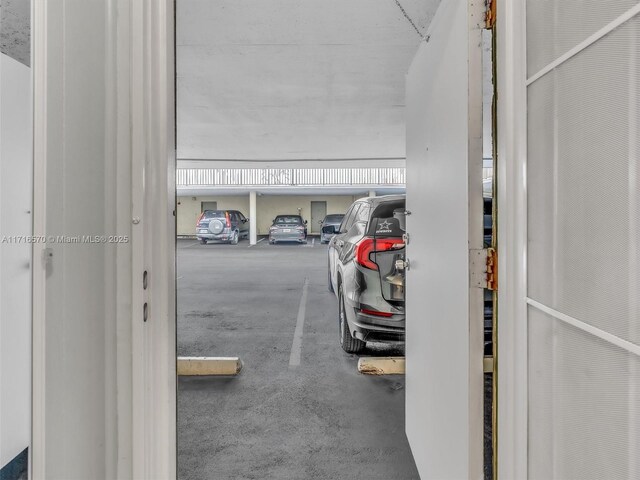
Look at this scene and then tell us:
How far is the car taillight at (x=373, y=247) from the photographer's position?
3.03m

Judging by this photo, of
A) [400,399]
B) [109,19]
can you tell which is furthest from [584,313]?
[400,399]

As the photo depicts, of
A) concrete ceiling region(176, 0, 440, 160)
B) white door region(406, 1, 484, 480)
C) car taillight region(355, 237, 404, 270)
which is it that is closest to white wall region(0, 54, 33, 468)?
concrete ceiling region(176, 0, 440, 160)

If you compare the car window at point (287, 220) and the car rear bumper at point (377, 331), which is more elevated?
the car window at point (287, 220)

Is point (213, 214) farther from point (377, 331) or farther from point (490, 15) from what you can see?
point (490, 15)

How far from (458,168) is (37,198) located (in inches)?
53.5

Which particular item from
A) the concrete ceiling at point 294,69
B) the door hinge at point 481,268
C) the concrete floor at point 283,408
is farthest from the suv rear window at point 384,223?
the door hinge at point 481,268

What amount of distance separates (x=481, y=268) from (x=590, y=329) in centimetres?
44

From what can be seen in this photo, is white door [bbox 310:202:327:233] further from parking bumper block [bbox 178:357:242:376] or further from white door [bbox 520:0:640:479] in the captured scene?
white door [bbox 520:0:640:479]

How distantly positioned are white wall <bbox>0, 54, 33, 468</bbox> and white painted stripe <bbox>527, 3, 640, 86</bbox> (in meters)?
1.81

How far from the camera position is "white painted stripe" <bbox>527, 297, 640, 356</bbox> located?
68 cm

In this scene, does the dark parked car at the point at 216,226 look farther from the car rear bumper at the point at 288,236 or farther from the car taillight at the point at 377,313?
the car taillight at the point at 377,313

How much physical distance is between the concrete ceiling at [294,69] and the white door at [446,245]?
3.37ft

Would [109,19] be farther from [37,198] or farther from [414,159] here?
[414,159]

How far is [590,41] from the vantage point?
0.77 meters
